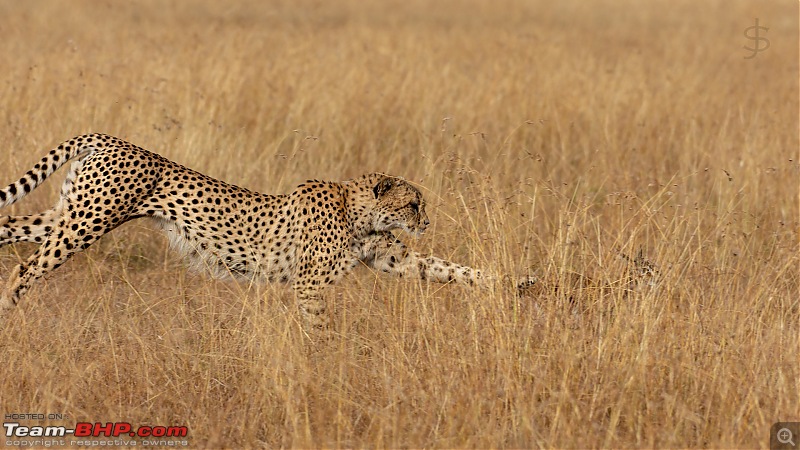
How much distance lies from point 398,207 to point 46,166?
166 cm

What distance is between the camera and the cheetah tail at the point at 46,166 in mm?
4875

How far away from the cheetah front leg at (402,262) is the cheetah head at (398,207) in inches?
3.0

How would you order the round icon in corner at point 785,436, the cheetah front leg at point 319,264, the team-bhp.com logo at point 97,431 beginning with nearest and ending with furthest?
the round icon in corner at point 785,436
the team-bhp.com logo at point 97,431
the cheetah front leg at point 319,264

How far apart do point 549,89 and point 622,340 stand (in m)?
5.40

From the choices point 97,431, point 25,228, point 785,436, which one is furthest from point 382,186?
point 785,436

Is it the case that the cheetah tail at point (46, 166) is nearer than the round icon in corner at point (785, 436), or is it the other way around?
the round icon in corner at point (785, 436)

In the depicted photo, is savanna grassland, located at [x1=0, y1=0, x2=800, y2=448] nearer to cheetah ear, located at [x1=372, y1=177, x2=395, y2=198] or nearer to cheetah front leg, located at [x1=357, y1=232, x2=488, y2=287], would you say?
cheetah front leg, located at [x1=357, y1=232, x2=488, y2=287]

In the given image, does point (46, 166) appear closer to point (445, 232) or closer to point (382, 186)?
point (382, 186)

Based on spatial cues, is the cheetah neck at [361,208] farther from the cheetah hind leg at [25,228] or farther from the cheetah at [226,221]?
the cheetah hind leg at [25,228]

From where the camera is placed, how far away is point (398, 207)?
17.3 ft

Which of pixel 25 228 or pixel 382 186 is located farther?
pixel 382 186

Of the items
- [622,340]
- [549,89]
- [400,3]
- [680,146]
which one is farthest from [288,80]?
[400,3]

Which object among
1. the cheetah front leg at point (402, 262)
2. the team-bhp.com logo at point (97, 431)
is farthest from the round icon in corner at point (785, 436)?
the team-bhp.com logo at point (97, 431)

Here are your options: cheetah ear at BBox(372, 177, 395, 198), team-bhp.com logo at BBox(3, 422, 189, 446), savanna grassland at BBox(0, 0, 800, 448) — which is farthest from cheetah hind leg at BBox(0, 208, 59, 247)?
team-bhp.com logo at BBox(3, 422, 189, 446)
